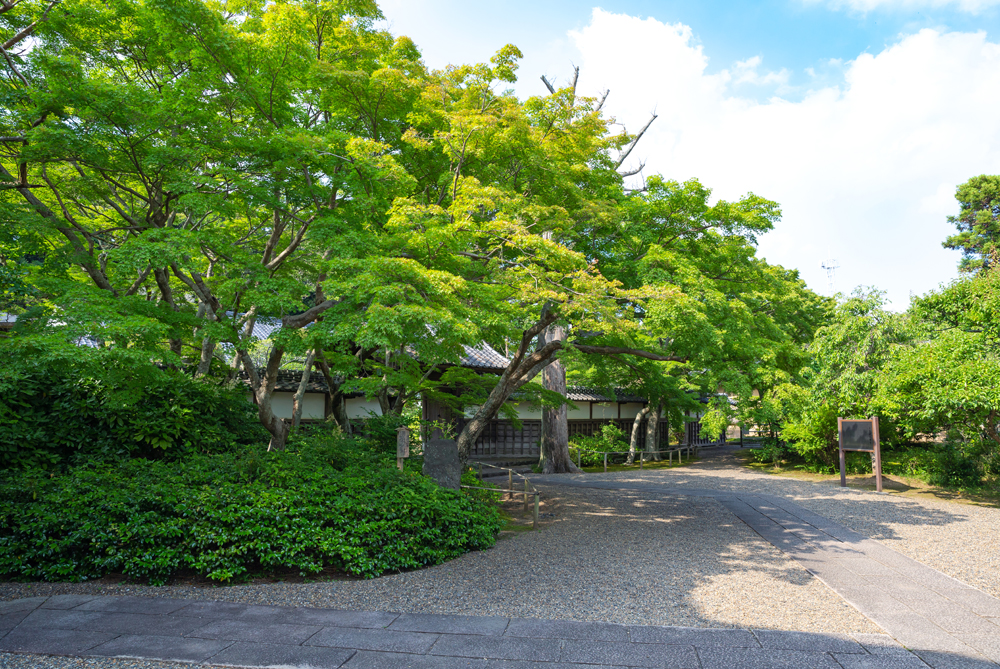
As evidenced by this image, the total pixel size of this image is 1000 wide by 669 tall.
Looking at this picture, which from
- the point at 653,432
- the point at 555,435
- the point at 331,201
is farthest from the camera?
the point at 653,432

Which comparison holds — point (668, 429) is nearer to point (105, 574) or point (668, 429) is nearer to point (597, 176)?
point (597, 176)

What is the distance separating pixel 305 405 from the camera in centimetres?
1509

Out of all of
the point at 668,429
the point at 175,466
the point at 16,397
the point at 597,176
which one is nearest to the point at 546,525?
the point at 175,466

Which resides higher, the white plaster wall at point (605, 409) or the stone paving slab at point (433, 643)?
the white plaster wall at point (605, 409)

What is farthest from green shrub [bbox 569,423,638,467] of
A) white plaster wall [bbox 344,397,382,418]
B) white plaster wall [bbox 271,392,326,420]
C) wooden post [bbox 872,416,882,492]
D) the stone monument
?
the stone monument

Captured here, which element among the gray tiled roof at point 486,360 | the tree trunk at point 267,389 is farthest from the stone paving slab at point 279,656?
the gray tiled roof at point 486,360

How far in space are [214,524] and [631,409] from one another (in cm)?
2102

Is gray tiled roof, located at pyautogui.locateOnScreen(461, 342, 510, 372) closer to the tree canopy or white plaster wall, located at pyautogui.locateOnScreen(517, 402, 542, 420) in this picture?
white plaster wall, located at pyautogui.locateOnScreen(517, 402, 542, 420)

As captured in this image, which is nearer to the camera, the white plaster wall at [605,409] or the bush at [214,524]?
the bush at [214,524]

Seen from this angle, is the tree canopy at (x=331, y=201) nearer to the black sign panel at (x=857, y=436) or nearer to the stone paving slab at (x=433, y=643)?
the stone paving slab at (x=433, y=643)

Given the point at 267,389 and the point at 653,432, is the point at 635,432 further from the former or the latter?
the point at 267,389

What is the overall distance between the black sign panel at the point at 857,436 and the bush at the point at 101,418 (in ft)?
47.3

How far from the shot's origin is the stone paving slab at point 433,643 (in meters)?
4.13

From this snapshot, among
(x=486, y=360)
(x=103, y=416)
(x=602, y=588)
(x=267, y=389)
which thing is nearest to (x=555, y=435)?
(x=486, y=360)
